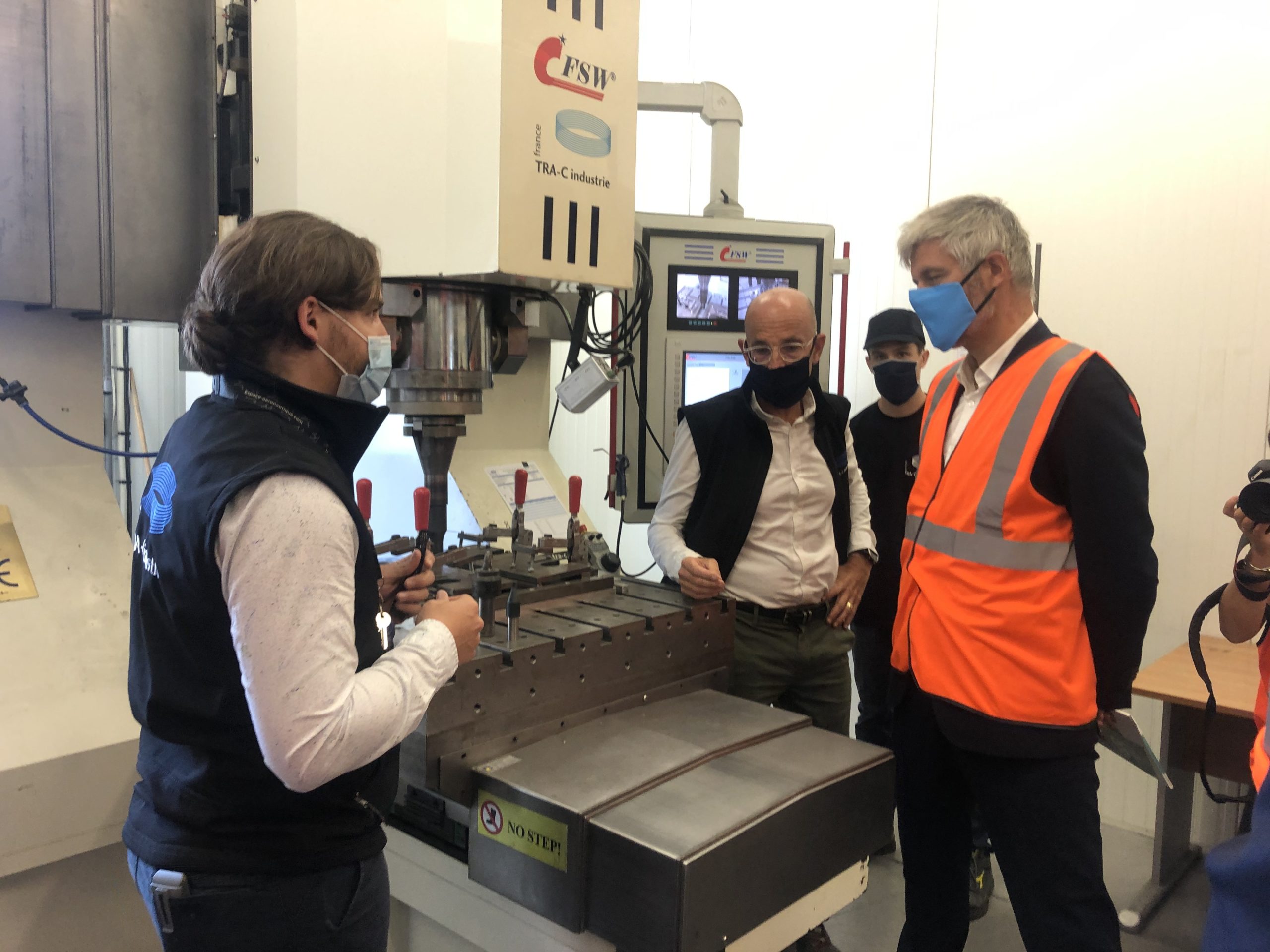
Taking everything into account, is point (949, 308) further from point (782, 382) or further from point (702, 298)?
point (702, 298)

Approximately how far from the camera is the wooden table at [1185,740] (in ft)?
6.23

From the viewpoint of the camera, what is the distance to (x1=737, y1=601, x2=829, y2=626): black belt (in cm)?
173

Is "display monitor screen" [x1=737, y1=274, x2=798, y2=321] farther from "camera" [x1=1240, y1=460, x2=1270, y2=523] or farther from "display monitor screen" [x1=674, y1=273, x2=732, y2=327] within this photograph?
"camera" [x1=1240, y1=460, x2=1270, y2=523]

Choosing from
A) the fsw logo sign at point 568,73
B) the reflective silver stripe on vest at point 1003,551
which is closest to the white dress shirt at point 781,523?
the reflective silver stripe on vest at point 1003,551

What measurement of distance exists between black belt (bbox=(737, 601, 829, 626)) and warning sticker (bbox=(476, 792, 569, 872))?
2.68 ft

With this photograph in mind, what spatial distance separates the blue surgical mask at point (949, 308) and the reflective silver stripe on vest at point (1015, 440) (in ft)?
0.48

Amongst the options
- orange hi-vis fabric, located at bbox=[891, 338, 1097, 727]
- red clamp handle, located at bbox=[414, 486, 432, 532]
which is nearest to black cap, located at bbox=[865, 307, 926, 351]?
orange hi-vis fabric, located at bbox=[891, 338, 1097, 727]

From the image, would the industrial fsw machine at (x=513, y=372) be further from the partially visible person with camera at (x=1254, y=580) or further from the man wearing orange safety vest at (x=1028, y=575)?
the partially visible person with camera at (x=1254, y=580)

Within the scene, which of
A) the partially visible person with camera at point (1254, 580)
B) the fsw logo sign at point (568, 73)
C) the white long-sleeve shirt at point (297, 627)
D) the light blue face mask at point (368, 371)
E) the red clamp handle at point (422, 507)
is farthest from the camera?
the red clamp handle at point (422, 507)

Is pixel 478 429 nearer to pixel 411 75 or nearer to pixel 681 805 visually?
pixel 411 75

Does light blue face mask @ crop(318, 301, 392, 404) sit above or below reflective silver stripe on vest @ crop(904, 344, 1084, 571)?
above

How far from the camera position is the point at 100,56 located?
129 centimetres

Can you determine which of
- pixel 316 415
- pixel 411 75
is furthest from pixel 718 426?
pixel 316 415

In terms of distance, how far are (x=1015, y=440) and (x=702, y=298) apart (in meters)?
1.01
